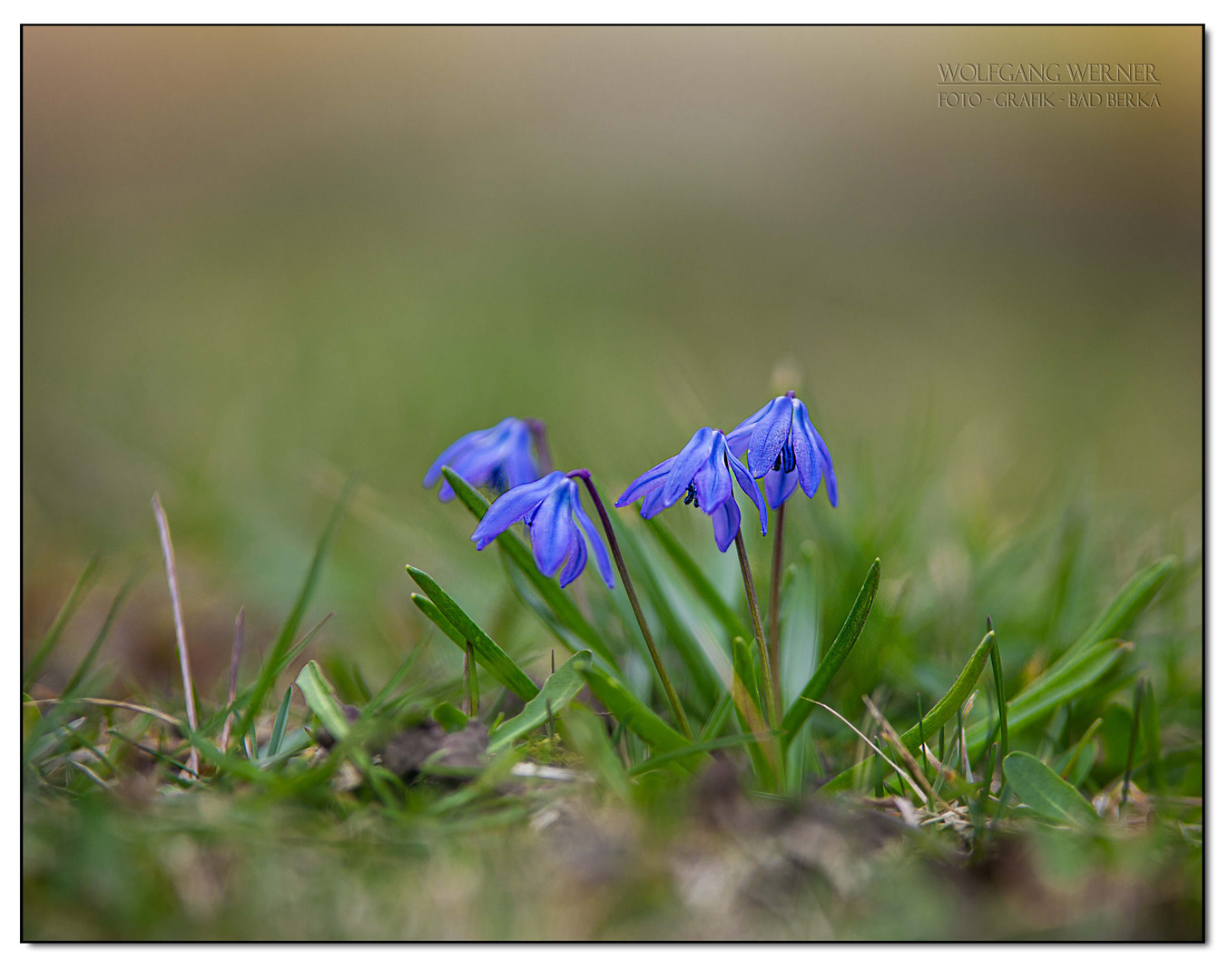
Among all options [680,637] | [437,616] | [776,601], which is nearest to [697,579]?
[680,637]

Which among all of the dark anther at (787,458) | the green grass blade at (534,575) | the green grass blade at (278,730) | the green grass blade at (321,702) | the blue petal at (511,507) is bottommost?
the green grass blade at (278,730)

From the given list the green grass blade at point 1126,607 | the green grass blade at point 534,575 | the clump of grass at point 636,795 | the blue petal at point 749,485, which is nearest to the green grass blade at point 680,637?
the clump of grass at point 636,795

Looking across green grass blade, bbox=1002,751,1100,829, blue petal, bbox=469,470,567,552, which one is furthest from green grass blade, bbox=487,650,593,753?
green grass blade, bbox=1002,751,1100,829

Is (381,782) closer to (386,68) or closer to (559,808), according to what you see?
(559,808)

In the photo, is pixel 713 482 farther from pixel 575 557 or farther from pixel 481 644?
pixel 481 644

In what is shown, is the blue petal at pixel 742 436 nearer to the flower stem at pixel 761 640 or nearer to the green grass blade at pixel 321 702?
the flower stem at pixel 761 640

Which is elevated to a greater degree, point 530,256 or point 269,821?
point 530,256
